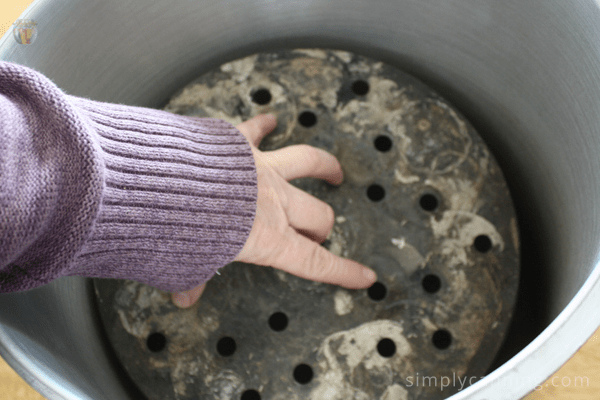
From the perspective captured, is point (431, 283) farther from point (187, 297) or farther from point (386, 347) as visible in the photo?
point (187, 297)

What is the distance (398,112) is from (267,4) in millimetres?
216

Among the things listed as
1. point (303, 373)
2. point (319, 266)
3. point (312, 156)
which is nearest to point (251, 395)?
point (303, 373)

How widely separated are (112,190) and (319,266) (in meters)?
0.24

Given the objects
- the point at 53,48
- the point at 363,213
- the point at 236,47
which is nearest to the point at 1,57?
the point at 53,48

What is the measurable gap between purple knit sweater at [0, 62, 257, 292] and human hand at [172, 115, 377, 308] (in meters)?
0.03

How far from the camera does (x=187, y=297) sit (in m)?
0.55

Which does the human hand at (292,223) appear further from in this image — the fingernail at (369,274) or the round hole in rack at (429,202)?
the round hole in rack at (429,202)

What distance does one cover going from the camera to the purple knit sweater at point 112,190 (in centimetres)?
33

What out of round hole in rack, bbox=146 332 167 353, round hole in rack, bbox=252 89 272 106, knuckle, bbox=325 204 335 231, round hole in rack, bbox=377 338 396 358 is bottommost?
round hole in rack, bbox=146 332 167 353

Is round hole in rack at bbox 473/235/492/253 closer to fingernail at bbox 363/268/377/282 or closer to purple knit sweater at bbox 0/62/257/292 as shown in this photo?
fingernail at bbox 363/268/377/282

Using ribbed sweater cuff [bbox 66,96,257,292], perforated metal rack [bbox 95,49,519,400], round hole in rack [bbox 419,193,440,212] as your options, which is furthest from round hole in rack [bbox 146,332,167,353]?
round hole in rack [bbox 419,193,440,212]

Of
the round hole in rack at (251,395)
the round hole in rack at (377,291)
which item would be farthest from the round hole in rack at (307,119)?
the round hole in rack at (251,395)

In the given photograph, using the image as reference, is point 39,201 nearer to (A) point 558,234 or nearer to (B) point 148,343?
(B) point 148,343

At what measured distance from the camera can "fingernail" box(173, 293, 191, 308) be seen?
1.79 ft
